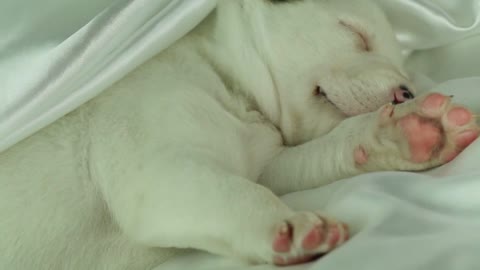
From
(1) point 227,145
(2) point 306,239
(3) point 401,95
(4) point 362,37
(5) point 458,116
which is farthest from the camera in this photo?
(4) point 362,37

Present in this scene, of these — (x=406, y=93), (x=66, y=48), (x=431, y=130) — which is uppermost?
(x=66, y=48)

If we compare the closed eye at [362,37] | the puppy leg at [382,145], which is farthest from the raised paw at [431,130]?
the closed eye at [362,37]

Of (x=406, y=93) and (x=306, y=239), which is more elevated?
(x=306, y=239)

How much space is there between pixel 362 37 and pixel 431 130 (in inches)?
18.6

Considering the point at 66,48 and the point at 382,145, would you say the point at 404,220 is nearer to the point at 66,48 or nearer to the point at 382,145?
the point at 382,145

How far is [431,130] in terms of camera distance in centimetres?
113

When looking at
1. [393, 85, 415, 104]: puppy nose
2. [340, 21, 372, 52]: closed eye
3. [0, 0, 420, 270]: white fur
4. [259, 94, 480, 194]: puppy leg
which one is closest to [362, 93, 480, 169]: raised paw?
[259, 94, 480, 194]: puppy leg

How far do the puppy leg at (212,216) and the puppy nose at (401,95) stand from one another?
1.49ft

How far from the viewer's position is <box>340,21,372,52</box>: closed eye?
154 centimetres

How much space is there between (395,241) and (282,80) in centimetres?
60

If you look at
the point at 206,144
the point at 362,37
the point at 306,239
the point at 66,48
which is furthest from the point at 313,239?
the point at 362,37

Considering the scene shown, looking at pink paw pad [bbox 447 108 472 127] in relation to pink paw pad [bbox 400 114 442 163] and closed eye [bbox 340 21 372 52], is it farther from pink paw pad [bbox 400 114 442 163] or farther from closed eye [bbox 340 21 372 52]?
closed eye [bbox 340 21 372 52]

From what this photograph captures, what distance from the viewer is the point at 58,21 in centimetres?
127

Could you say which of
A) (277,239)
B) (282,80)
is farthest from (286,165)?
(277,239)
